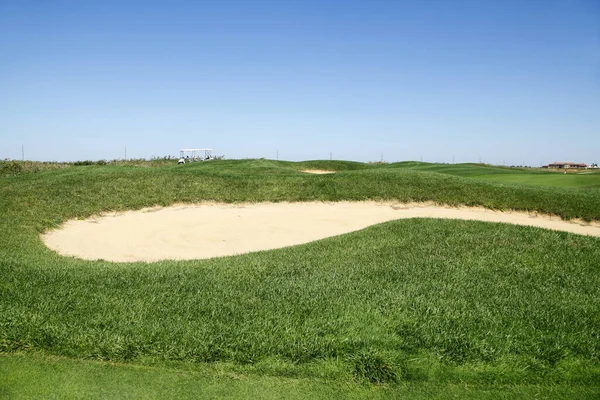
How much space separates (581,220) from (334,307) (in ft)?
33.9

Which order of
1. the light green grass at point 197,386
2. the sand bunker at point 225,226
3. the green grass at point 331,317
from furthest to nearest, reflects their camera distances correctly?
1. the sand bunker at point 225,226
2. the green grass at point 331,317
3. the light green grass at point 197,386

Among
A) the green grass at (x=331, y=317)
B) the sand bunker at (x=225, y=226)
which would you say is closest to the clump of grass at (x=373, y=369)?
the green grass at (x=331, y=317)

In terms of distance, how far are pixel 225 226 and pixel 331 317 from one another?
23.3ft

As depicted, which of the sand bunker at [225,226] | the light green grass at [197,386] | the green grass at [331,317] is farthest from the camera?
the sand bunker at [225,226]

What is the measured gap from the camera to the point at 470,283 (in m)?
5.84

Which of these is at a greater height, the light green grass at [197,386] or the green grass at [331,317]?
the green grass at [331,317]

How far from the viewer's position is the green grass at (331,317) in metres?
3.43

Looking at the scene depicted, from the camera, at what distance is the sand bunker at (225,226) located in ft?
30.5

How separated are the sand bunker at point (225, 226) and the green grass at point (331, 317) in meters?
1.31

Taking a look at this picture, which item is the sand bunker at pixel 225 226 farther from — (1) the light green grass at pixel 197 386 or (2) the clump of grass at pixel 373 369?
(2) the clump of grass at pixel 373 369

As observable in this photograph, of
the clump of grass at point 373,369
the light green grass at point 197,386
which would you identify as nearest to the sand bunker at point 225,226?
the light green grass at point 197,386

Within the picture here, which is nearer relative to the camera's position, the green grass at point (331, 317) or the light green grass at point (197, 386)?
the light green grass at point (197, 386)

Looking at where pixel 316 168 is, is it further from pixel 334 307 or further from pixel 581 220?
pixel 334 307

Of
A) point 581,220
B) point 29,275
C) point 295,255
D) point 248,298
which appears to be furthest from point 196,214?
point 581,220
